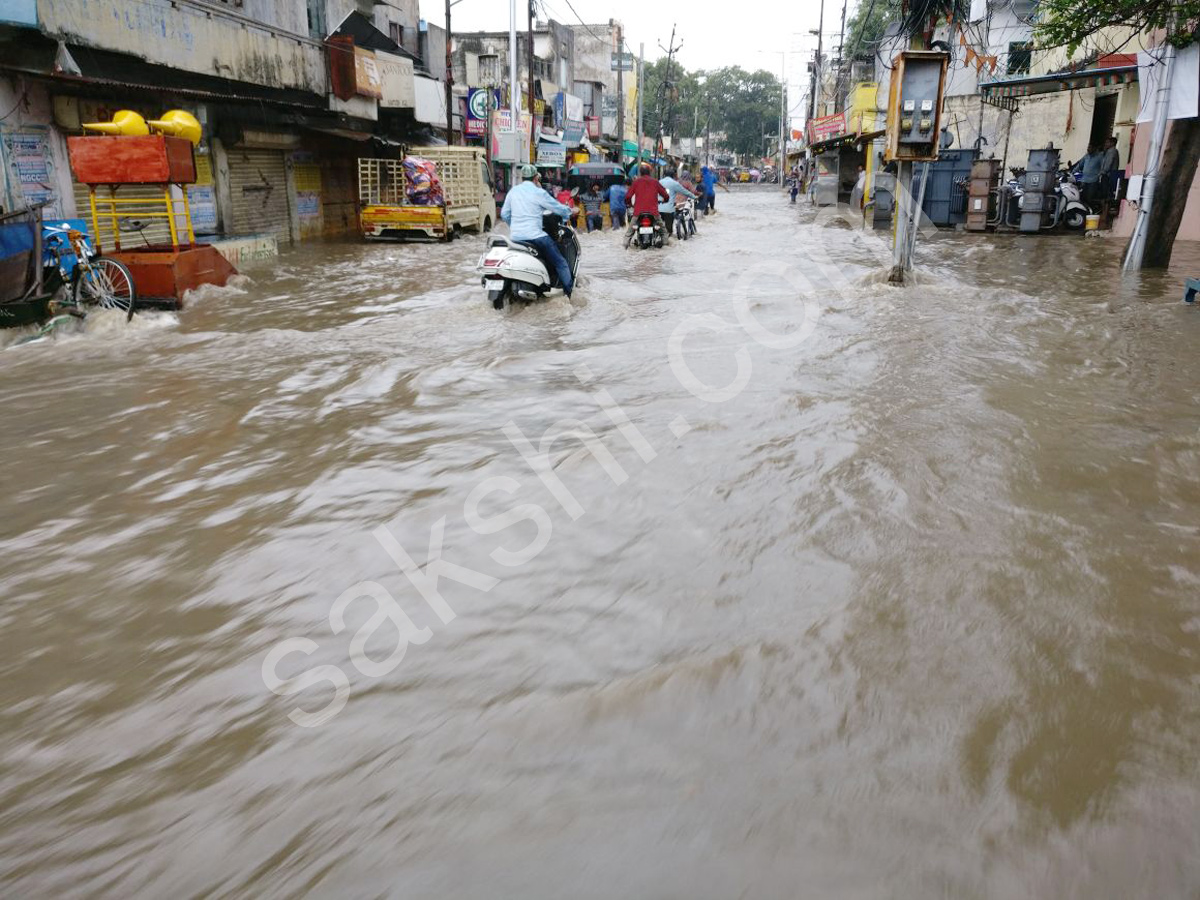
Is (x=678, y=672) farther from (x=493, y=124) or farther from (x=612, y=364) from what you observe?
(x=493, y=124)

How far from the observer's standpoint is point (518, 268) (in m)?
9.08

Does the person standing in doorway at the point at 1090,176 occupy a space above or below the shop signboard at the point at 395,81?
below

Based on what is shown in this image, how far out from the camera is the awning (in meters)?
15.3

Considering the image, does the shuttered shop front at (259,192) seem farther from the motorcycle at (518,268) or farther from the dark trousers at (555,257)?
the dark trousers at (555,257)

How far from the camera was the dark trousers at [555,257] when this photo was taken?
9273 mm

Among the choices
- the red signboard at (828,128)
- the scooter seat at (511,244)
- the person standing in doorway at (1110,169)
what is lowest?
the scooter seat at (511,244)

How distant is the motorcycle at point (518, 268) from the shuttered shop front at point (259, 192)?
32.6 ft

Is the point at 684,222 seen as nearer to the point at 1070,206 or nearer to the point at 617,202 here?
the point at 617,202

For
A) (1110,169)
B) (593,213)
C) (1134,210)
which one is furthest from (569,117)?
(1134,210)

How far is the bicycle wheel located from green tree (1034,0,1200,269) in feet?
33.8

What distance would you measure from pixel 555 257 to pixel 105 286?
4.47m

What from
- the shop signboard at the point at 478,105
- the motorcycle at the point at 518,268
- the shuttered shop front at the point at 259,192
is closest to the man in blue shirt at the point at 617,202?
the shuttered shop front at the point at 259,192

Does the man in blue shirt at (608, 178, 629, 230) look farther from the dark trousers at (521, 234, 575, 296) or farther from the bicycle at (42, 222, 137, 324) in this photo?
the bicycle at (42, 222, 137, 324)

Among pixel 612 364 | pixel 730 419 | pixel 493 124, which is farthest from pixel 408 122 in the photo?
pixel 730 419
